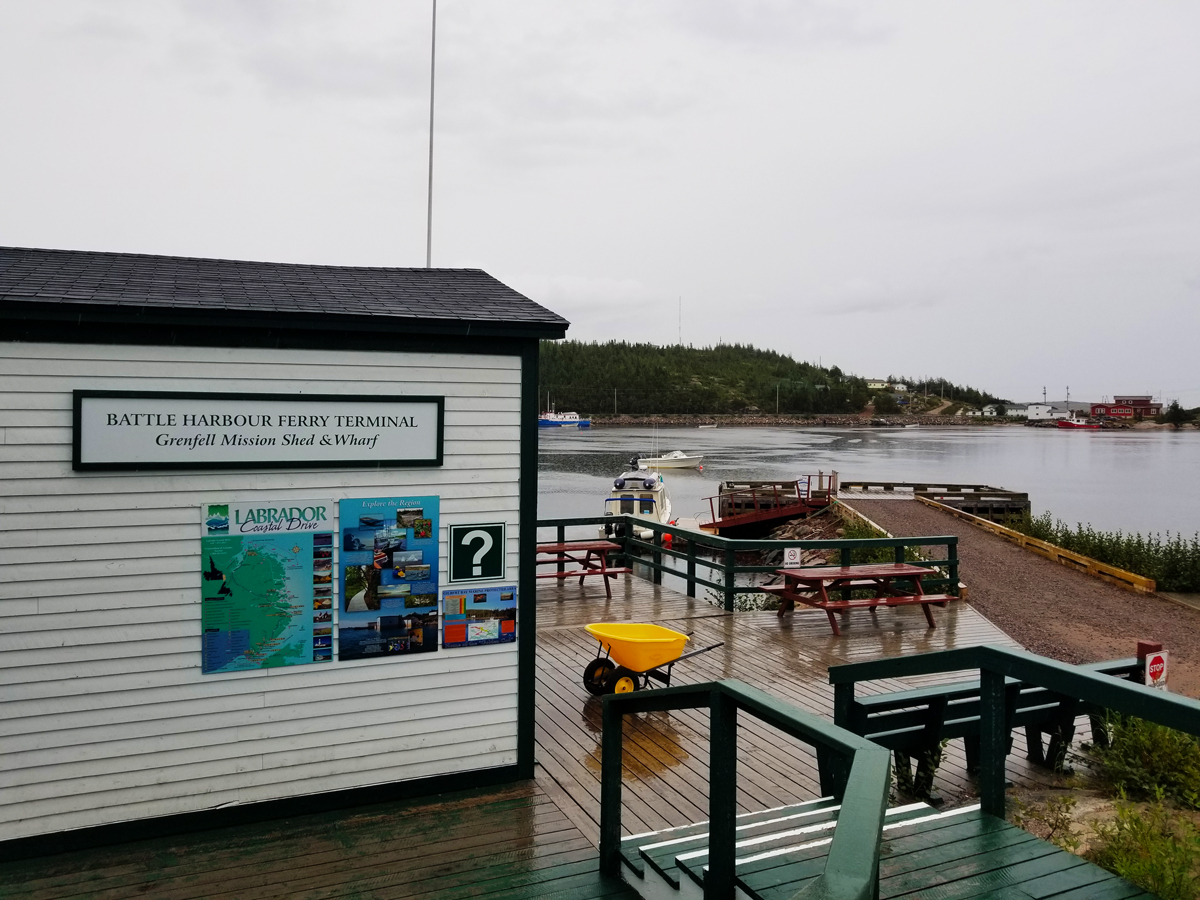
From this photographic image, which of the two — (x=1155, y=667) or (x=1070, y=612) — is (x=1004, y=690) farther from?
(x=1070, y=612)

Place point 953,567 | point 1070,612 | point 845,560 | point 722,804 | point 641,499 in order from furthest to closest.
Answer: point 641,499 → point 1070,612 → point 953,567 → point 845,560 → point 722,804

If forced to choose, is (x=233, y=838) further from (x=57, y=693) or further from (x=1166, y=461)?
(x=1166, y=461)

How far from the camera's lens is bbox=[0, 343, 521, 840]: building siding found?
4.30 metres

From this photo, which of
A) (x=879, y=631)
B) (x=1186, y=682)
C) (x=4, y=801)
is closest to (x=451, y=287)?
(x=4, y=801)

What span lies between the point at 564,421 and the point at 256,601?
126 meters

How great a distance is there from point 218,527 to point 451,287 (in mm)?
2177

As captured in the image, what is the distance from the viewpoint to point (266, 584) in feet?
15.6

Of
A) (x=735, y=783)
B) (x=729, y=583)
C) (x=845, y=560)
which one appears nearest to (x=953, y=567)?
(x=845, y=560)

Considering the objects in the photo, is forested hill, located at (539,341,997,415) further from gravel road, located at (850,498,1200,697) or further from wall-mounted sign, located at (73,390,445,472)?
wall-mounted sign, located at (73,390,445,472)

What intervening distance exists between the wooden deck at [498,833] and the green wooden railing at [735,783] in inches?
20.8

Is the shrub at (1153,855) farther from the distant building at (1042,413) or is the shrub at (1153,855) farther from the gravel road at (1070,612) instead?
the distant building at (1042,413)

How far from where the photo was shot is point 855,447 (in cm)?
10225

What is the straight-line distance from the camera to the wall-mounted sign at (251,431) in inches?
174

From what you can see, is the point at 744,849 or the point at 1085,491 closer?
the point at 744,849
